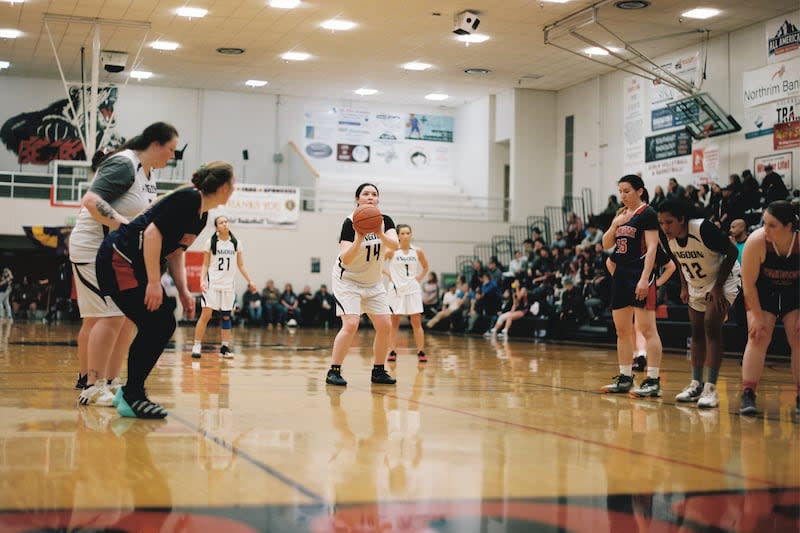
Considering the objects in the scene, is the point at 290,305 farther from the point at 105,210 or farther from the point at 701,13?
the point at 105,210

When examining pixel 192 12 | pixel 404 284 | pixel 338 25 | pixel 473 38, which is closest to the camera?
pixel 404 284

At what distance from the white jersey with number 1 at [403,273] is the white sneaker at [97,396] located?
581 centimetres

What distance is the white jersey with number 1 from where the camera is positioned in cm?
1135

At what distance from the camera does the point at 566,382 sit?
842cm

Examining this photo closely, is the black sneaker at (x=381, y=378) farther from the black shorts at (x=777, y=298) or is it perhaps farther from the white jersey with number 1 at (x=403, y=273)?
the white jersey with number 1 at (x=403, y=273)

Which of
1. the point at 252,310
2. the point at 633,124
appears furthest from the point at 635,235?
the point at 252,310

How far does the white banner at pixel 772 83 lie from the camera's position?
1866 cm

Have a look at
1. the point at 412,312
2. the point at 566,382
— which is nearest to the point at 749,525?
the point at 566,382

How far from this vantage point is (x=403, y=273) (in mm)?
11414

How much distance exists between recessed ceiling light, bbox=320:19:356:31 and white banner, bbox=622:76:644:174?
7817 mm

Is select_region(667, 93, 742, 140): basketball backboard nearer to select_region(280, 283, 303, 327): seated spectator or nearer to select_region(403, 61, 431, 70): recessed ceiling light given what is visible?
select_region(403, 61, 431, 70): recessed ceiling light

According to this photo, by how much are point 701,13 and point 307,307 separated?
498 inches

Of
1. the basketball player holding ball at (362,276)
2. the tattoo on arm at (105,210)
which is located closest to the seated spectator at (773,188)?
the basketball player holding ball at (362,276)

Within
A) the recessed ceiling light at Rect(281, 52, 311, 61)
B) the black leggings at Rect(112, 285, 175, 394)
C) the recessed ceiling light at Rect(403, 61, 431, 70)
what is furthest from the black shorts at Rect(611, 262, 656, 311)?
the recessed ceiling light at Rect(403, 61, 431, 70)
